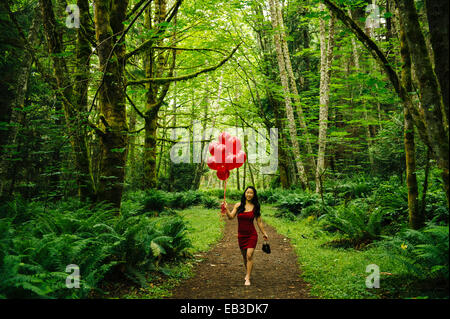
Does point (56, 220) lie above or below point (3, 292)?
above

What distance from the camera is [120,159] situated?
20.0 ft

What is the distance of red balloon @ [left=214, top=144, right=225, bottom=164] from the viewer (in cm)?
585

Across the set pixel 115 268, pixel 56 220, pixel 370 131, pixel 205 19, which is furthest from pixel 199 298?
pixel 370 131

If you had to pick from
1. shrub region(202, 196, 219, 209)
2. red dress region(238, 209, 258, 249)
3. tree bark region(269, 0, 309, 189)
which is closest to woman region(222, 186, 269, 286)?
red dress region(238, 209, 258, 249)

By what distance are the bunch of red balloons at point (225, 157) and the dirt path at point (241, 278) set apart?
2.04 meters

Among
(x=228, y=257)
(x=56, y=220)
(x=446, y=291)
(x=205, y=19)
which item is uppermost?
(x=205, y=19)

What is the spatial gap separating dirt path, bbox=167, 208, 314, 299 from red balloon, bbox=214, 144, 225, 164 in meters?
2.43

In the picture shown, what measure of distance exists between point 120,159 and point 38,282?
11.6 ft

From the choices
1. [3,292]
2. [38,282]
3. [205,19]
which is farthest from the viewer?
[205,19]

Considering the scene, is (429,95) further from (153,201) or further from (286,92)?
(153,201)

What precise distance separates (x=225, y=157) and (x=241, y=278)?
2.58m

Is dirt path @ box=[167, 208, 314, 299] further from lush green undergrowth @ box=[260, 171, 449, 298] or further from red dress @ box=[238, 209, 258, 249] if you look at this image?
red dress @ box=[238, 209, 258, 249]

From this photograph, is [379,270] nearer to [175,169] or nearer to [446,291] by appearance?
[446,291]
